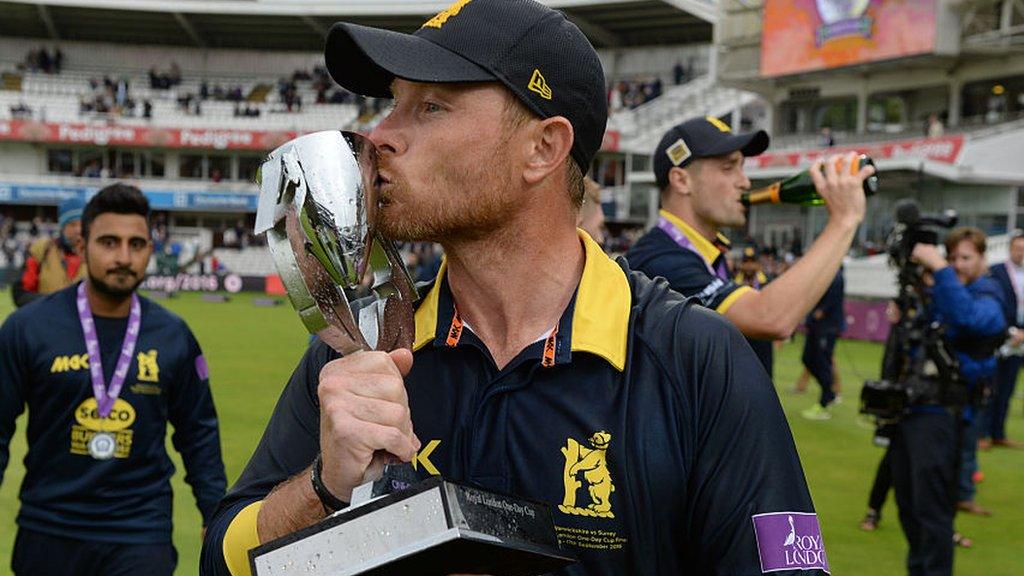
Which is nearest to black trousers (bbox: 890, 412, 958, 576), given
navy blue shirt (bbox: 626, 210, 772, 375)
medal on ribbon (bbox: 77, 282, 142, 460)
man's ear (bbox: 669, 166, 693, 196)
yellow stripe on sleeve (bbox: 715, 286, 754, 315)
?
navy blue shirt (bbox: 626, 210, 772, 375)

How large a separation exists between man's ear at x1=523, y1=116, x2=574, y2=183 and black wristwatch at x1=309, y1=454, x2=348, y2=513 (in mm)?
593

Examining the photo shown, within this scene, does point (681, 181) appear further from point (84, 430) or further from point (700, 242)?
point (84, 430)

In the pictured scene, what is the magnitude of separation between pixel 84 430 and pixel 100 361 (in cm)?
27

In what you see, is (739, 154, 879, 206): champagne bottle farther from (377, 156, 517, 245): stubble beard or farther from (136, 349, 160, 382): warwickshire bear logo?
(136, 349, 160, 382): warwickshire bear logo

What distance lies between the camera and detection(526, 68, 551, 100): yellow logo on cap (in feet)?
5.43

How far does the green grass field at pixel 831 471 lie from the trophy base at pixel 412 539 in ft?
15.0

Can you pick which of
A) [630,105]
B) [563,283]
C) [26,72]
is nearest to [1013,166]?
[630,105]

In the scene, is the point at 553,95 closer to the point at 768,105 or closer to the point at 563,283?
the point at 563,283

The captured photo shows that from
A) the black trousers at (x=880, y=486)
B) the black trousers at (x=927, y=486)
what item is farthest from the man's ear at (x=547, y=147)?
the black trousers at (x=880, y=486)

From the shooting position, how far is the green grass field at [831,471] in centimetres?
626

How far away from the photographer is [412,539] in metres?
1.31

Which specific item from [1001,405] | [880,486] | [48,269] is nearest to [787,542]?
[880,486]

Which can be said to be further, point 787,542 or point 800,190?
point 800,190

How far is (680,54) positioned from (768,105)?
836 cm
